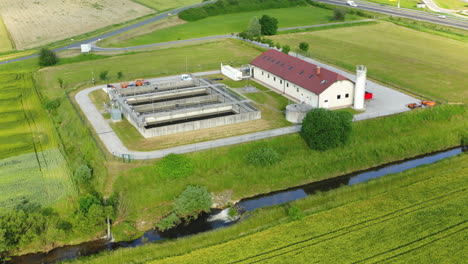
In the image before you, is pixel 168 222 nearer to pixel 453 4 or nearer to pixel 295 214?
pixel 295 214

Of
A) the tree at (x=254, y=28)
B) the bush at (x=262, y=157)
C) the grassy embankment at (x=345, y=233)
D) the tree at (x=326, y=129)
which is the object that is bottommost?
the grassy embankment at (x=345, y=233)

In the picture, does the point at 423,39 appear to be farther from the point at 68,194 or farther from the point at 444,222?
the point at 68,194

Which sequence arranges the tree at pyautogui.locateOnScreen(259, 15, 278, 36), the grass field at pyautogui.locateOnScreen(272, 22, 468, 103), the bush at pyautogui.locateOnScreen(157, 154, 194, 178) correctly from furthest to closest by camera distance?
the tree at pyautogui.locateOnScreen(259, 15, 278, 36) → the grass field at pyautogui.locateOnScreen(272, 22, 468, 103) → the bush at pyautogui.locateOnScreen(157, 154, 194, 178)

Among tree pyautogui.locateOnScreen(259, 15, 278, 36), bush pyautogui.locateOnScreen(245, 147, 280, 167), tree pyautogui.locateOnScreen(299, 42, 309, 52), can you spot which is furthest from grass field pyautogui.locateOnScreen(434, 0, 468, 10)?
bush pyautogui.locateOnScreen(245, 147, 280, 167)

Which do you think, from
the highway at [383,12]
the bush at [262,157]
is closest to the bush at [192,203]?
the bush at [262,157]

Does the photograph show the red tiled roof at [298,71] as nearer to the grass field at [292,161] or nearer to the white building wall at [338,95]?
the white building wall at [338,95]

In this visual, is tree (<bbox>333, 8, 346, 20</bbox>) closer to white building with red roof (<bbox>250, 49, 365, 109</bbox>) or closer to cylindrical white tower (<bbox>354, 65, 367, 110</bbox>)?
white building with red roof (<bbox>250, 49, 365, 109</bbox>)
